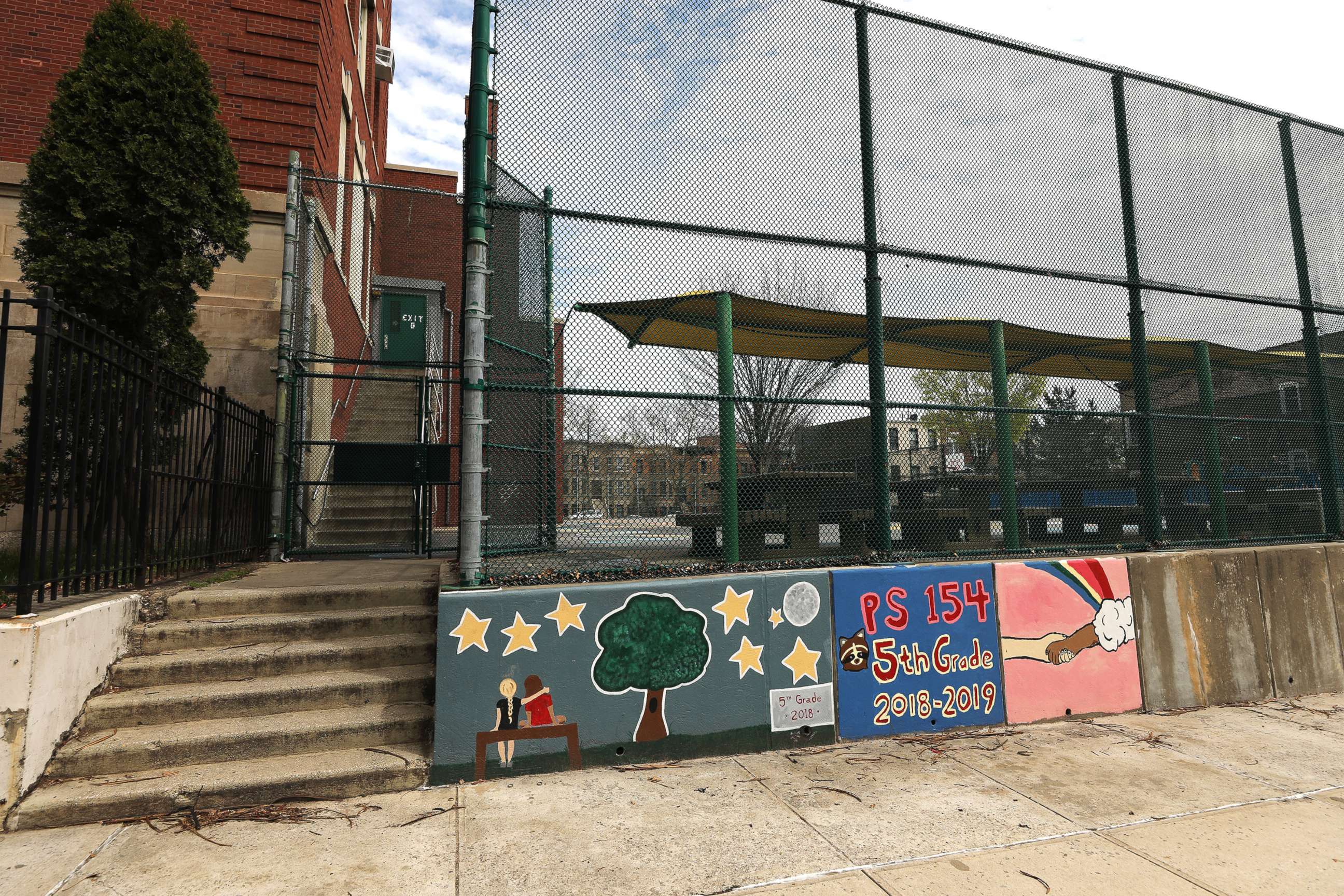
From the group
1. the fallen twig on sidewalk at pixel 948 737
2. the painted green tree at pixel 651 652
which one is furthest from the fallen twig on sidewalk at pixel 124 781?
the fallen twig on sidewalk at pixel 948 737

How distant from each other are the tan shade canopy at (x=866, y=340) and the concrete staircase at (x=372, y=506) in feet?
12.7

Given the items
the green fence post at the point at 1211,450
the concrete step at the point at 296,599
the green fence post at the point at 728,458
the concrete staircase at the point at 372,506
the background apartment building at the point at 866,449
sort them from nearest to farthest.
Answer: the green fence post at the point at 728,458 → the concrete step at the point at 296,599 → the background apartment building at the point at 866,449 → the green fence post at the point at 1211,450 → the concrete staircase at the point at 372,506

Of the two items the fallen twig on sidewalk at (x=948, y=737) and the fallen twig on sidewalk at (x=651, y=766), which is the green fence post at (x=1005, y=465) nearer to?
the fallen twig on sidewalk at (x=948, y=737)

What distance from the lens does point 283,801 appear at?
127 inches

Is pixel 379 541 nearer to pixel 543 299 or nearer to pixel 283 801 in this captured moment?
pixel 543 299

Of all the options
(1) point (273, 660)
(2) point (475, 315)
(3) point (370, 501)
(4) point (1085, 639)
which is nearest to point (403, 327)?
(3) point (370, 501)

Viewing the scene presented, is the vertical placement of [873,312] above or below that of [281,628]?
above

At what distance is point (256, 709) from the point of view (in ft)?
12.2

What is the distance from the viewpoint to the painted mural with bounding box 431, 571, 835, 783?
3605 millimetres

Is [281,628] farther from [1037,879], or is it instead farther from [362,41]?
[362,41]

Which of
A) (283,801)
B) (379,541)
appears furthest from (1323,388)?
(379,541)

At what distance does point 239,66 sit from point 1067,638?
36.0 feet

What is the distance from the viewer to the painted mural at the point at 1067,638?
4617 mm

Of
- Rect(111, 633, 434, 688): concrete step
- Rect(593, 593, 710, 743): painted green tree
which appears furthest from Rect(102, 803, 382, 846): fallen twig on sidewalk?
Rect(593, 593, 710, 743): painted green tree
